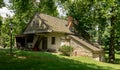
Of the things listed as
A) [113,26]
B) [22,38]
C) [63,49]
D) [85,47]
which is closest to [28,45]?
[22,38]

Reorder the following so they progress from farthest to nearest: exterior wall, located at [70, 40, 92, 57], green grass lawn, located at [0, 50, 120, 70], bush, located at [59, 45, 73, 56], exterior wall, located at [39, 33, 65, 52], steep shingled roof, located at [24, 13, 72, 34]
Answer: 1. exterior wall, located at [39, 33, 65, 52]
2. steep shingled roof, located at [24, 13, 72, 34]
3. bush, located at [59, 45, 73, 56]
4. exterior wall, located at [70, 40, 92, 57]
5. green grass lawn, located at [0, 50, 120, 70]

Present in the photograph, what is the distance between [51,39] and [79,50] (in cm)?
607

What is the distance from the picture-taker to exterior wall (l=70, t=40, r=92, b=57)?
32.0 m

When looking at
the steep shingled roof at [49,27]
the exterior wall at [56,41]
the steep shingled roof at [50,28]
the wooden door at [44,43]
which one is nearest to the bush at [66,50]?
the steep shingled roof at [50,28]

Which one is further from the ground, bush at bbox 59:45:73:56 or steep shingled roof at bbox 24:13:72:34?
steep shingled roof at bbox 24:13:72:34

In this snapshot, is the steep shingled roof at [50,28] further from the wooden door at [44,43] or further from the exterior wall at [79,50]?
the wooden door at [44,43]

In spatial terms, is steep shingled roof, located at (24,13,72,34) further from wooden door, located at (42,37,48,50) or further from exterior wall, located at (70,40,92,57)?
exterior wall, located at (70,40,92,57)

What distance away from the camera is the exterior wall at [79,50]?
32044mm

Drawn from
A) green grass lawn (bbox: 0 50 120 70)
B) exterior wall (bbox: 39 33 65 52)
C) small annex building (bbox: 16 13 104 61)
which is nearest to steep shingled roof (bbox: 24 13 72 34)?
small annex building (bbox: 16 13 104 61)

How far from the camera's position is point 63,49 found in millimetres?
32969

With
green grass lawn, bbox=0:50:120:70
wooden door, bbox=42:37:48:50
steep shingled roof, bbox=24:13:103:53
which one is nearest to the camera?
green grass lawn, bbox=0:50:120:70

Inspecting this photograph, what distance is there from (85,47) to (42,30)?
8173 millimetres

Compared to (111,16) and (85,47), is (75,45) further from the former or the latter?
(111,16)

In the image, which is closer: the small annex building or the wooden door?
the small annex building
